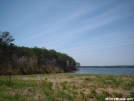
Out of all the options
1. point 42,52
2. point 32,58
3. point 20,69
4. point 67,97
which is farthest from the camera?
point 42,52

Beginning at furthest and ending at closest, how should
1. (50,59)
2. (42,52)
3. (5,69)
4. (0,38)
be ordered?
(50,59) < (42,52) < (0,38) < (5,69)

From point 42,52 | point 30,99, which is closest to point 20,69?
point 30,99

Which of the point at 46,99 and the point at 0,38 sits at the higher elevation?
the point at 0,38

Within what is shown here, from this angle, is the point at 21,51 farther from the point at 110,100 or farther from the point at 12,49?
the point at 110,100

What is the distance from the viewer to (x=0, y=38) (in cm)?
5228

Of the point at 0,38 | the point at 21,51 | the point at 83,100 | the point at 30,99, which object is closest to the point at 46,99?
the point at 30,99

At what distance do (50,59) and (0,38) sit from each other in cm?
4855

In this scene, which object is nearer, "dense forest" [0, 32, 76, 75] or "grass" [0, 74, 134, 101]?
"grass" [0, 74, 134, 101]

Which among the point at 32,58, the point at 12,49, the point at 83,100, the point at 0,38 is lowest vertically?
the point at 83,100

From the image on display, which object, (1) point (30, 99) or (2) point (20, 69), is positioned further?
(2) point (20, 69)

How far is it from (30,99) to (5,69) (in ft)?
91.4

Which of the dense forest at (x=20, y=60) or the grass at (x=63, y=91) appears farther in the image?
the dense forest at (x=20, y=60)

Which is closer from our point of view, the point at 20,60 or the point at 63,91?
the point at 63,91

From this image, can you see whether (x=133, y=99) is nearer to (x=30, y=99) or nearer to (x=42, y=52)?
(x=30, y=99)
